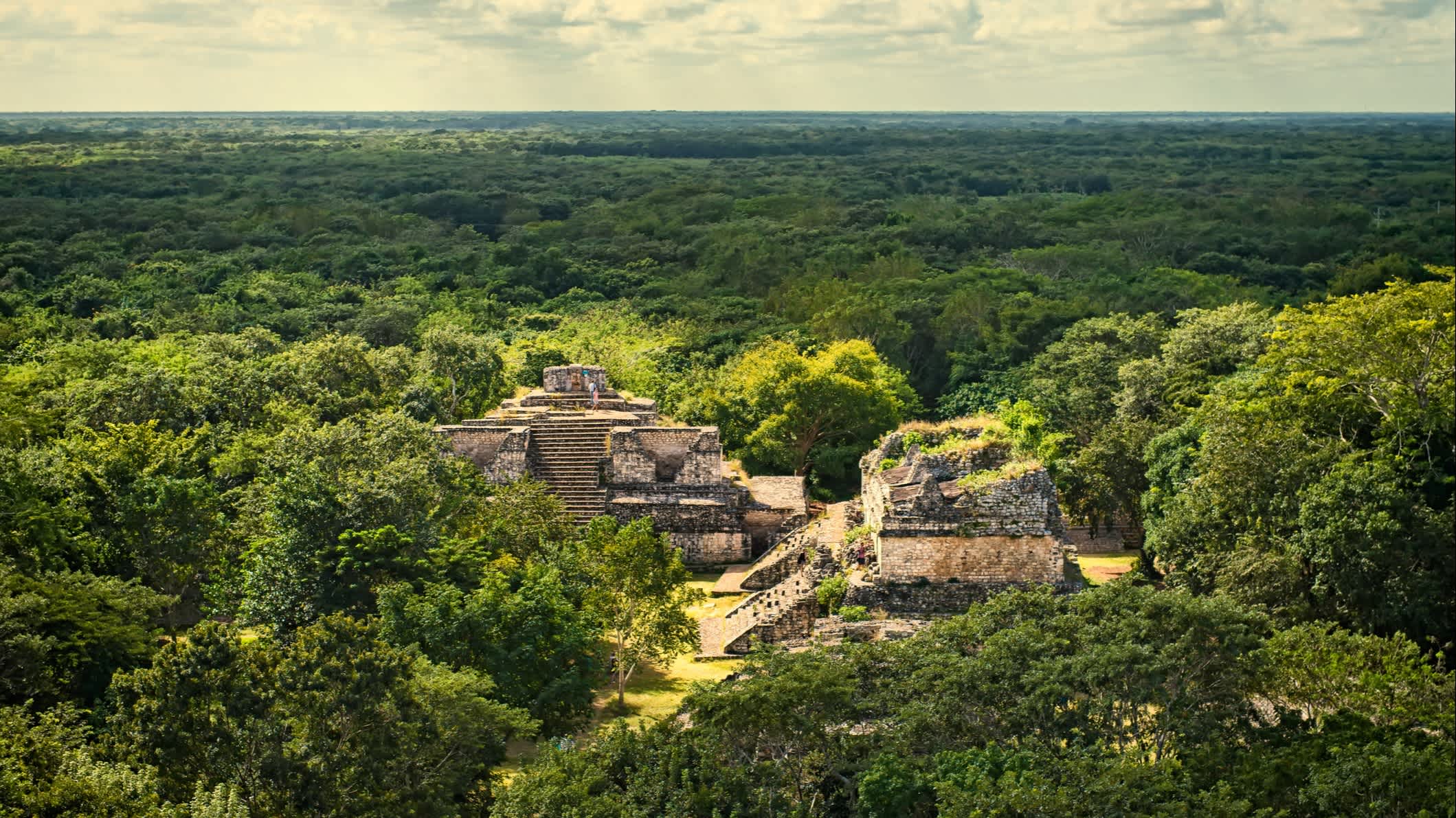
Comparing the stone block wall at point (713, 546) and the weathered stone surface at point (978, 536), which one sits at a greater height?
the weathered stone surface at point (978, 536)

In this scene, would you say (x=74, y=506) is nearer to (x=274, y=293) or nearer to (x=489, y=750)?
(x=489, y=750)

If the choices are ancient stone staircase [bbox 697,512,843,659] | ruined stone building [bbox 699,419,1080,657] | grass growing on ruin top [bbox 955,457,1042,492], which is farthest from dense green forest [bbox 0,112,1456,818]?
grass growing on ruin top [bbox 955,457,1042,492]

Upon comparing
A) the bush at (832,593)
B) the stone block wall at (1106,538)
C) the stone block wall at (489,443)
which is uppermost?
the stone block wall at (489,443)

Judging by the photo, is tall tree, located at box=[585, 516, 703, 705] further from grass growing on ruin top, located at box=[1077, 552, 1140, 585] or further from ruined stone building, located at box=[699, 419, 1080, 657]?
grass growing on ruin top, located at box=[1077, 552, 1140, 585]

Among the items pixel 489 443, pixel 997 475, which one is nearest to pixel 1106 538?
pixel 997 475

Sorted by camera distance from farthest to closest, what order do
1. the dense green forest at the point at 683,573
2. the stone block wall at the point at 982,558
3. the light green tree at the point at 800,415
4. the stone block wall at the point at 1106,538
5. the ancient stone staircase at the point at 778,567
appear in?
the light green tree at the point at 800,415, the stone block wall at the point at 1106,538, the ancient stone staircase at the point at 778,567, the stone block wall at the point at 982,558, the dense green forest at the point at 683,573

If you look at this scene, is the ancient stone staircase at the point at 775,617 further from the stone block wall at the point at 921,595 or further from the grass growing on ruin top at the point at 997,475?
the grass growing on ruin top at the point at 997,475

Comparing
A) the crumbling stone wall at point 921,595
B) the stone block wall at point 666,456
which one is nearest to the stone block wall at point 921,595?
the crumbling stone wall at point 921,595

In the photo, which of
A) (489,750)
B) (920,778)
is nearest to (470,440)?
(489,750)
